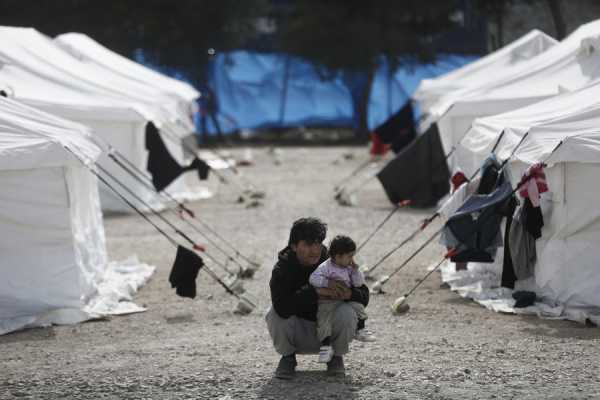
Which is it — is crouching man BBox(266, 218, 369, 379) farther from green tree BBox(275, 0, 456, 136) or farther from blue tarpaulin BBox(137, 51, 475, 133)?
blue tarpaulin BBox(137, 51, 475, 133)

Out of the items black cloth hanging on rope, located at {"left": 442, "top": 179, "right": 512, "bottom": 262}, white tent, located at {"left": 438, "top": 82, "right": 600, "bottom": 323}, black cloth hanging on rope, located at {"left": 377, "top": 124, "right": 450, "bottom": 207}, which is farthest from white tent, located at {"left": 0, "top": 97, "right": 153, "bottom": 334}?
black cloth hanging on rope, located at {"left": 377, "top": 124, "right": 450, "bottom": 207}

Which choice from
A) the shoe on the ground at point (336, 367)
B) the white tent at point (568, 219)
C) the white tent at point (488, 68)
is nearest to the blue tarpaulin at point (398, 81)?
the white tent at point (488, 68)

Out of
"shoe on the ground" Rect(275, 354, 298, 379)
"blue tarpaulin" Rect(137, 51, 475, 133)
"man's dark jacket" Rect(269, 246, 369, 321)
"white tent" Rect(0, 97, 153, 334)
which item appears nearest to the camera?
"man's dark jacket" Rect(269, 246, 369, 321)

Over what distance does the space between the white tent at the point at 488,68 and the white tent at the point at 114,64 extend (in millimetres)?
4494

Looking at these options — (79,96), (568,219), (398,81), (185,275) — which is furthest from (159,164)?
(398,81)

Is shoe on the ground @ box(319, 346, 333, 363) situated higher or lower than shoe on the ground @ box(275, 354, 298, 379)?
higher

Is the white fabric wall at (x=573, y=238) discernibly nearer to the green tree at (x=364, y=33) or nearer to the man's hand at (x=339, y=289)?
the man's hand at (x=339, y=289)

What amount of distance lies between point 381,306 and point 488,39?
26.6m

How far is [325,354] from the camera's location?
658 cm

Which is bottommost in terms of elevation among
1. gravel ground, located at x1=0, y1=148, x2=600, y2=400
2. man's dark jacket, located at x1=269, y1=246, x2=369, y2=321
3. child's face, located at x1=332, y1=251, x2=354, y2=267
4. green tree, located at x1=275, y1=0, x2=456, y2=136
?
gravel ground, located at x1=0, y1=148, x2=600, y2=400

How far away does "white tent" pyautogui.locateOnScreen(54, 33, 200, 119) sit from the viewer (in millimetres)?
20208

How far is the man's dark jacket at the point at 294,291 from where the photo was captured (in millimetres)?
6582

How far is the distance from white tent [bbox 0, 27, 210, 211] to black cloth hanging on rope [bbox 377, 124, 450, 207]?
11.3 ft

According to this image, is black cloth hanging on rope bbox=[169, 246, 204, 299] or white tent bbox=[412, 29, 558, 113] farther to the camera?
white tent bbox=[412, 29, 558, 113]
